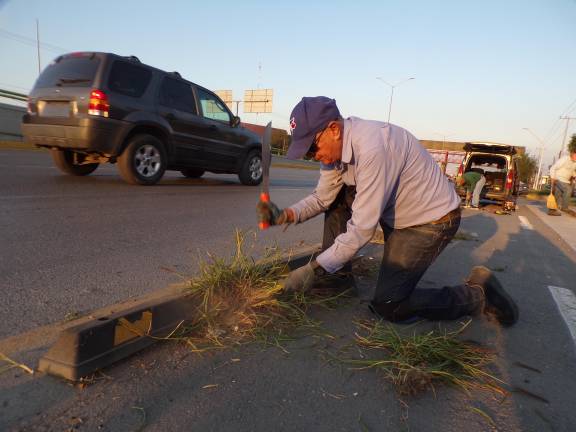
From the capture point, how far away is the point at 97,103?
20.6 ft

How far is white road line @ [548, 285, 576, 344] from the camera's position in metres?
2.96

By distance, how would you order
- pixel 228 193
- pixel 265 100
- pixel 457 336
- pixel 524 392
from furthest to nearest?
pixel 265 100
pixel 228 193
pixel 457 336
pixel 524 392

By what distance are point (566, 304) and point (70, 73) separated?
702cm

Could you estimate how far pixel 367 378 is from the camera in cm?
199

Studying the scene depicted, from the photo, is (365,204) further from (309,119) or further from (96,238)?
(96,238)

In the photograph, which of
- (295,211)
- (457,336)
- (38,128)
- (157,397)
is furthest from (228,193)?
(157,397)

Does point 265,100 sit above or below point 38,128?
above

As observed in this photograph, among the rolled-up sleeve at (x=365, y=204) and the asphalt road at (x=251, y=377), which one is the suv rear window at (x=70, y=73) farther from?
the rolled-up sleeve at (x=365, y=204)

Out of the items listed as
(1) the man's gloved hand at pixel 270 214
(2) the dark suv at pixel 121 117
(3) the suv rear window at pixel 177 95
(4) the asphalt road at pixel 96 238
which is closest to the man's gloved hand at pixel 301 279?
(1) the man's gloved hand at pixel 270 214

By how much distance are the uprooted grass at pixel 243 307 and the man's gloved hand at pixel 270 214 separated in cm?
32

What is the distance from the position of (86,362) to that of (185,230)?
3066 millimetres

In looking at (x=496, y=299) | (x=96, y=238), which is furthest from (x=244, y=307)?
(x=96, y=238)

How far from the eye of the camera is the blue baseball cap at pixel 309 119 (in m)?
2.40

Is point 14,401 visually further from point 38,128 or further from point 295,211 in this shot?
point 38,128
